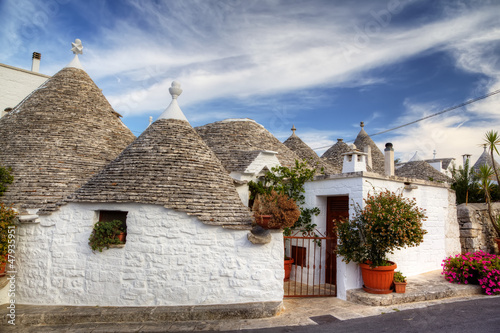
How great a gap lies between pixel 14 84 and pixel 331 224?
1580 cm

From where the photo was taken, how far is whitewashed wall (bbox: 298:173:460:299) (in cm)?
695

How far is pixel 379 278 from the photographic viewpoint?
257 inches

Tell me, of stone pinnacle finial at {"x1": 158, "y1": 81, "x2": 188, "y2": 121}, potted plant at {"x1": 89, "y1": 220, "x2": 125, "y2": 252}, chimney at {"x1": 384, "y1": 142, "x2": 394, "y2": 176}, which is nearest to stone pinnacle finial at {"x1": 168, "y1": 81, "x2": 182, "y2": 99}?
stone pinnacle finial at {"x1": 158, "y1": 81, "x2": 188, "y2": 121}

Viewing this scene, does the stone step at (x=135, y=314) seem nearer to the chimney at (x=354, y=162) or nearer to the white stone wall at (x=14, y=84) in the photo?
the chimney at (x=354, y=162)

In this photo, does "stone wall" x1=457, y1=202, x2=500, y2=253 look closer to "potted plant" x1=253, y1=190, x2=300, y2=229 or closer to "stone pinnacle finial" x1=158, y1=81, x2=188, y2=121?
"potted plant" x1=253, y1=190, x2=300, y2=229

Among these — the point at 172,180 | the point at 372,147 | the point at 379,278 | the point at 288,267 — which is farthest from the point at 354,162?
the point at 372,147

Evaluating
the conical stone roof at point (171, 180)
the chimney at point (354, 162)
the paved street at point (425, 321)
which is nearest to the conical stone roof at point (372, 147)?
the chimney at point (354, 162)

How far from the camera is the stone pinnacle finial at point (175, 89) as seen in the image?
8438 millimetres

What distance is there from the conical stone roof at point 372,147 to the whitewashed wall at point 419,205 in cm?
931

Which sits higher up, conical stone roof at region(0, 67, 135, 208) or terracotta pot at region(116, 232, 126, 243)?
conical stone roof at region(0, 67, 135, 208)

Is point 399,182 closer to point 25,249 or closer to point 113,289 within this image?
point 113,289

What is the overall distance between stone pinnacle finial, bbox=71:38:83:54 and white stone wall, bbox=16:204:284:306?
26.6ft

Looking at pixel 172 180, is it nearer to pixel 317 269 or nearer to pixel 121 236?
pixel 121 236

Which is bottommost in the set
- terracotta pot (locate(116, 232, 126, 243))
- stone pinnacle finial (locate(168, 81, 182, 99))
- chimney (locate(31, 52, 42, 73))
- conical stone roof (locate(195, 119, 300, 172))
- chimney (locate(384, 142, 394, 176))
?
terracotta pot (locate(116, 232, 126, 243))
